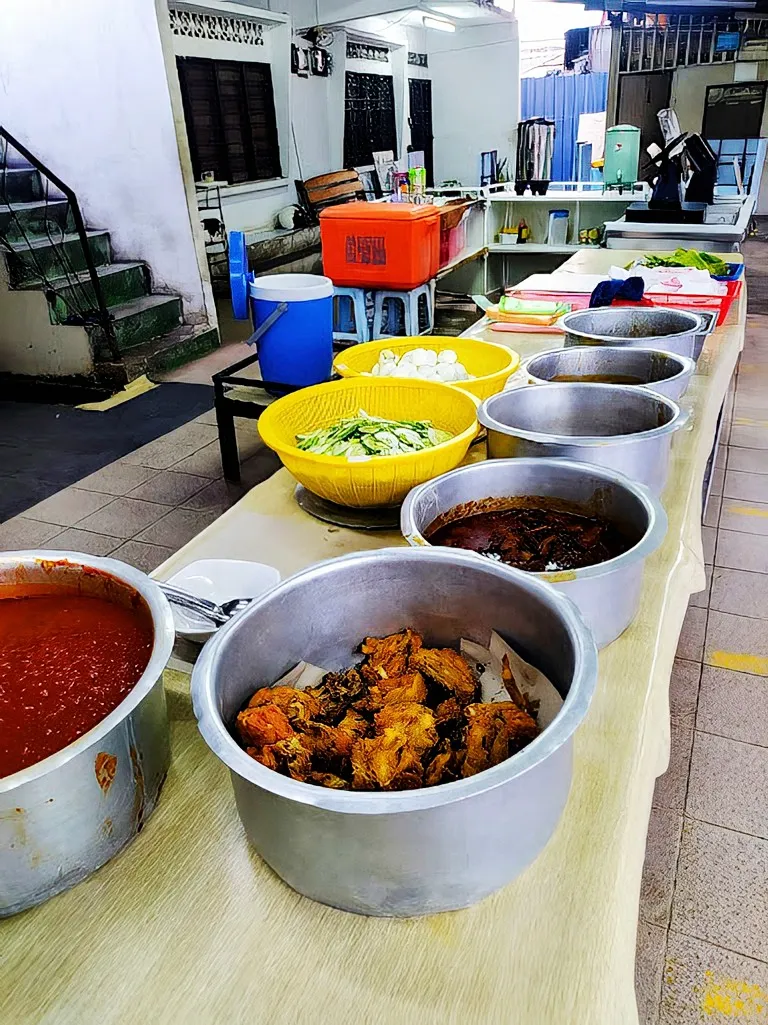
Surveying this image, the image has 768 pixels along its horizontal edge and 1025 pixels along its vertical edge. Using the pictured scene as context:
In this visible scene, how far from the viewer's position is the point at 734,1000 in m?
1.49

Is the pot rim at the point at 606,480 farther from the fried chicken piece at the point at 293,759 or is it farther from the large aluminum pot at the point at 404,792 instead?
the fried chicken piece at the point at 293,759

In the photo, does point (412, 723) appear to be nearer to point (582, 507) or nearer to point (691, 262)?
point (582, 507)

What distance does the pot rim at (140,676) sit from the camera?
696 millimetres

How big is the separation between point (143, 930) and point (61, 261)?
6027 millimetres

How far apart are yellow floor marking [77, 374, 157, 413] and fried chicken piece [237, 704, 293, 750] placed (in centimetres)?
474

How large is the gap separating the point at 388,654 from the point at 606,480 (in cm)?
56

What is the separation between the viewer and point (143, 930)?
0.77 metres

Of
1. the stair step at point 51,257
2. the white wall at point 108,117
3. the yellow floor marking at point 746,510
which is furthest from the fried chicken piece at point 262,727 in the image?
the white wall at point 108,117

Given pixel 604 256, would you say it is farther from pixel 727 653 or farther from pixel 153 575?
pixel 153 575

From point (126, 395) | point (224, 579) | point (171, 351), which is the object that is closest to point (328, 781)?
point (224, 579)

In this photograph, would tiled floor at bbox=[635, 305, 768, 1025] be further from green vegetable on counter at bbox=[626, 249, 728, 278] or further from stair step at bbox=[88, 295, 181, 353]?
stair step at bbox=[88, 295, 181, 353]

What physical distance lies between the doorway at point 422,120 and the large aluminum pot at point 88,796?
12.2 metres

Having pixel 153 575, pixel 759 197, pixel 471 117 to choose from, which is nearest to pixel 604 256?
pixel 153 575

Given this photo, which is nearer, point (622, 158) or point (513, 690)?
point (513, 690)
